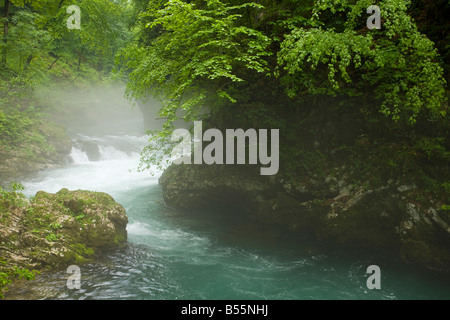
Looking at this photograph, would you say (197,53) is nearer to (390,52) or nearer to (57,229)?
(390,52)

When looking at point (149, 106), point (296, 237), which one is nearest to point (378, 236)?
point (296, 237)

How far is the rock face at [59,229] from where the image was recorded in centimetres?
587

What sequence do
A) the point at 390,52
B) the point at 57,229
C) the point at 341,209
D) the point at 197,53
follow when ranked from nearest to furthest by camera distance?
1. the point at 390,52
2. the point at 57,229
3. the point at 197,53
4. the point at 341,209

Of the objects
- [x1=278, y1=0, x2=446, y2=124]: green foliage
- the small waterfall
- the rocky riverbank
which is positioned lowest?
the rocky riverbank

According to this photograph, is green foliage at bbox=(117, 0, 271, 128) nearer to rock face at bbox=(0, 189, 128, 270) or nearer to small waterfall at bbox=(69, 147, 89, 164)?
rock face at bbox=(0, 189, 128, 270)

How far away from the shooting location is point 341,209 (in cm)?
738

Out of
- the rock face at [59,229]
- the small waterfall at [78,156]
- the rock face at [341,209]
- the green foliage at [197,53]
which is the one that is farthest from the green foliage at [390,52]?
the small waterfall at [78,156]

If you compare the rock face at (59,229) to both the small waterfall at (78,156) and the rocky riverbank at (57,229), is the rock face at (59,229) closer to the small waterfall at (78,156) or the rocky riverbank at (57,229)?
the rocky riverbank at (57,229)

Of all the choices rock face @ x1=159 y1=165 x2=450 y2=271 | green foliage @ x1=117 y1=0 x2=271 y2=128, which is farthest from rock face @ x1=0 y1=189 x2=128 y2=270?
rock face @ x1=159 y1=165 x2=450 y2=271

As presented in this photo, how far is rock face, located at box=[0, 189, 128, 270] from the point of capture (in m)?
5.87

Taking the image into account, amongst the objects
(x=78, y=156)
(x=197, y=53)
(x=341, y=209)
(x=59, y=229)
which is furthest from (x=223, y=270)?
(x=78, y=156)

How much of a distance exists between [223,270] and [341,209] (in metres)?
3.40

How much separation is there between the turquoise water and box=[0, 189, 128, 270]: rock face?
1.29 ft
